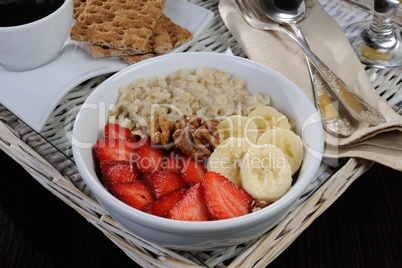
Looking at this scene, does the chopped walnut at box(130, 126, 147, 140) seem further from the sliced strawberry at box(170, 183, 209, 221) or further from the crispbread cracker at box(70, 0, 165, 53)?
the crispbread cracker at box(70, 0, 165, 53)

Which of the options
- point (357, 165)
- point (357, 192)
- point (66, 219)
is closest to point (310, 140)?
point (357, 165)

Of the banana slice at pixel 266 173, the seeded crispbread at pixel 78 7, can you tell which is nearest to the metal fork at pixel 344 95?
the banana slice at pixel 266 173

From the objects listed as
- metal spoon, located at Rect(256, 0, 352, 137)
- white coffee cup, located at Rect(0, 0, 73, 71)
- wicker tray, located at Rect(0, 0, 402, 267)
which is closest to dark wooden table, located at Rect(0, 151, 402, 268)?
wicker tray, located at Rect(0, 0, 402, 267)

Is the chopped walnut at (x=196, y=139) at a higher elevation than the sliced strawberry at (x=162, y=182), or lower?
higher

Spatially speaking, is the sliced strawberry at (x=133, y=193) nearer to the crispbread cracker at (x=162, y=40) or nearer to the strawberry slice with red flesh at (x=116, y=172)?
the strawberry slice with red flesh at (x=116, y=172)

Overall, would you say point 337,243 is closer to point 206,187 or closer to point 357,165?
point 357,165

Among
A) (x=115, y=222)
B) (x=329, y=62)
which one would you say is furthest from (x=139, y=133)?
(x=329, y=62)
